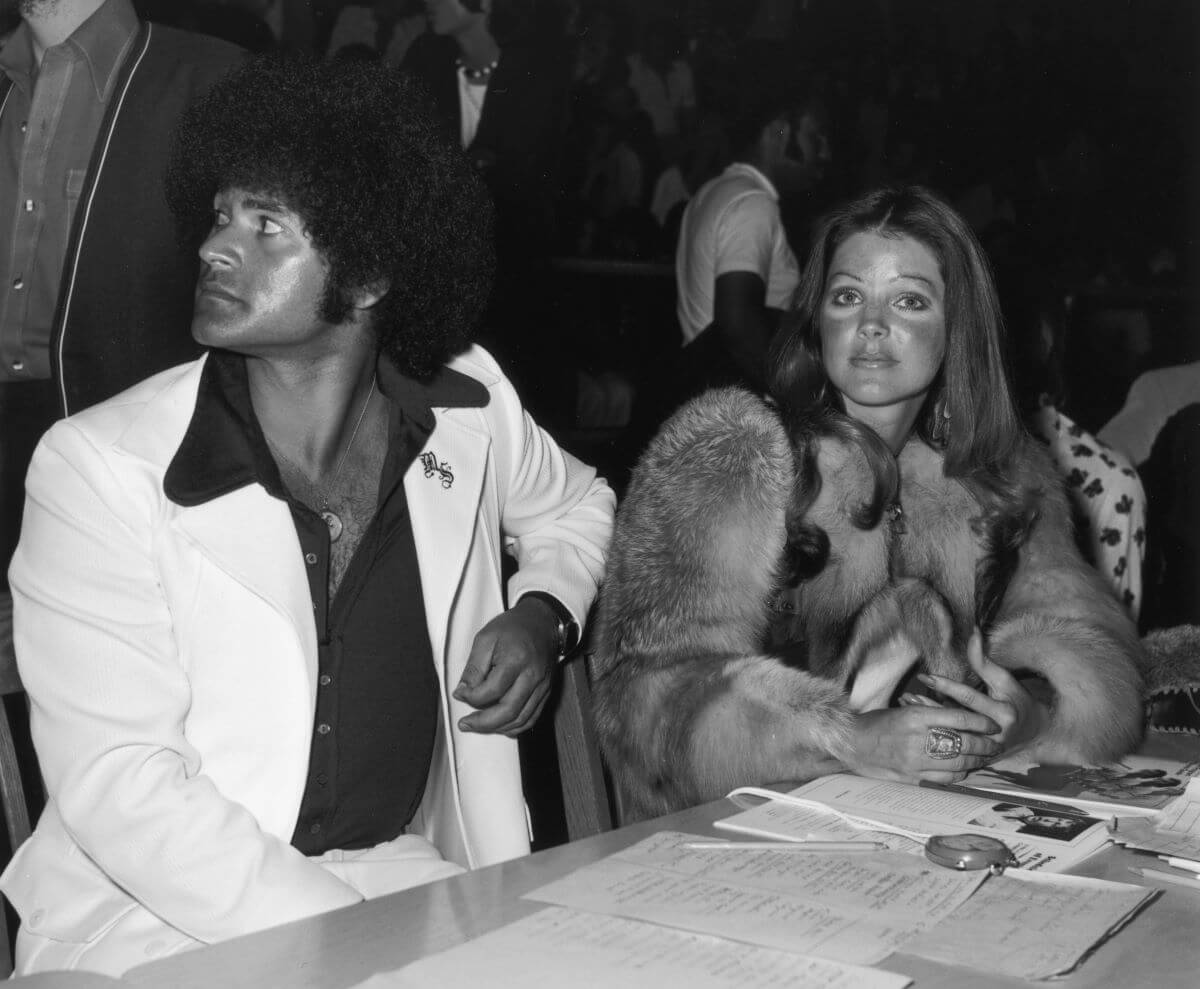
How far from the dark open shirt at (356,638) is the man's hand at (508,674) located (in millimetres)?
89

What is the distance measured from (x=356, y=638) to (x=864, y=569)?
2.57ft

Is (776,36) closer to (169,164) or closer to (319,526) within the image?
(169,164)

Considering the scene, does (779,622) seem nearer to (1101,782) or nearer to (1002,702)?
(1002,702)

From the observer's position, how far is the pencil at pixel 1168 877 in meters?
1.18

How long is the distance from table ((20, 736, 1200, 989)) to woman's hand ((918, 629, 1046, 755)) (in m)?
0.51

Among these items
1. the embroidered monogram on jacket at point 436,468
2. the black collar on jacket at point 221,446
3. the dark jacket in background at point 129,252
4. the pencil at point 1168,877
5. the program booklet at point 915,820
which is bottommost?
the pencil at point 1168,877

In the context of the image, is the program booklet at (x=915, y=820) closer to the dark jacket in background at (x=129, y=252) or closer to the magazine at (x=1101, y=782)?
the magazine at (x=1101, y=782)

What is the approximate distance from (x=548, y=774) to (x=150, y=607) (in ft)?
7.01

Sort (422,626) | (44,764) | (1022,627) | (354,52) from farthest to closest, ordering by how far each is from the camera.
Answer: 1. (354,52)
2. (1022,627)
3. (422,626)
4. (44,764)

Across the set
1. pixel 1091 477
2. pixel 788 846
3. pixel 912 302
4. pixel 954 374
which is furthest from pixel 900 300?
pixel 1091 477

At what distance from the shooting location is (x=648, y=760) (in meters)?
1.70

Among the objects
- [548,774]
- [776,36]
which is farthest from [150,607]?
[776,36]

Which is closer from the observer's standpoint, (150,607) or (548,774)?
(150,607)

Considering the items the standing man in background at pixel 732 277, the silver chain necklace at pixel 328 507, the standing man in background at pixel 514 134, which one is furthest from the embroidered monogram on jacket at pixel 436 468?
the standing man in background at pixel 514 134
